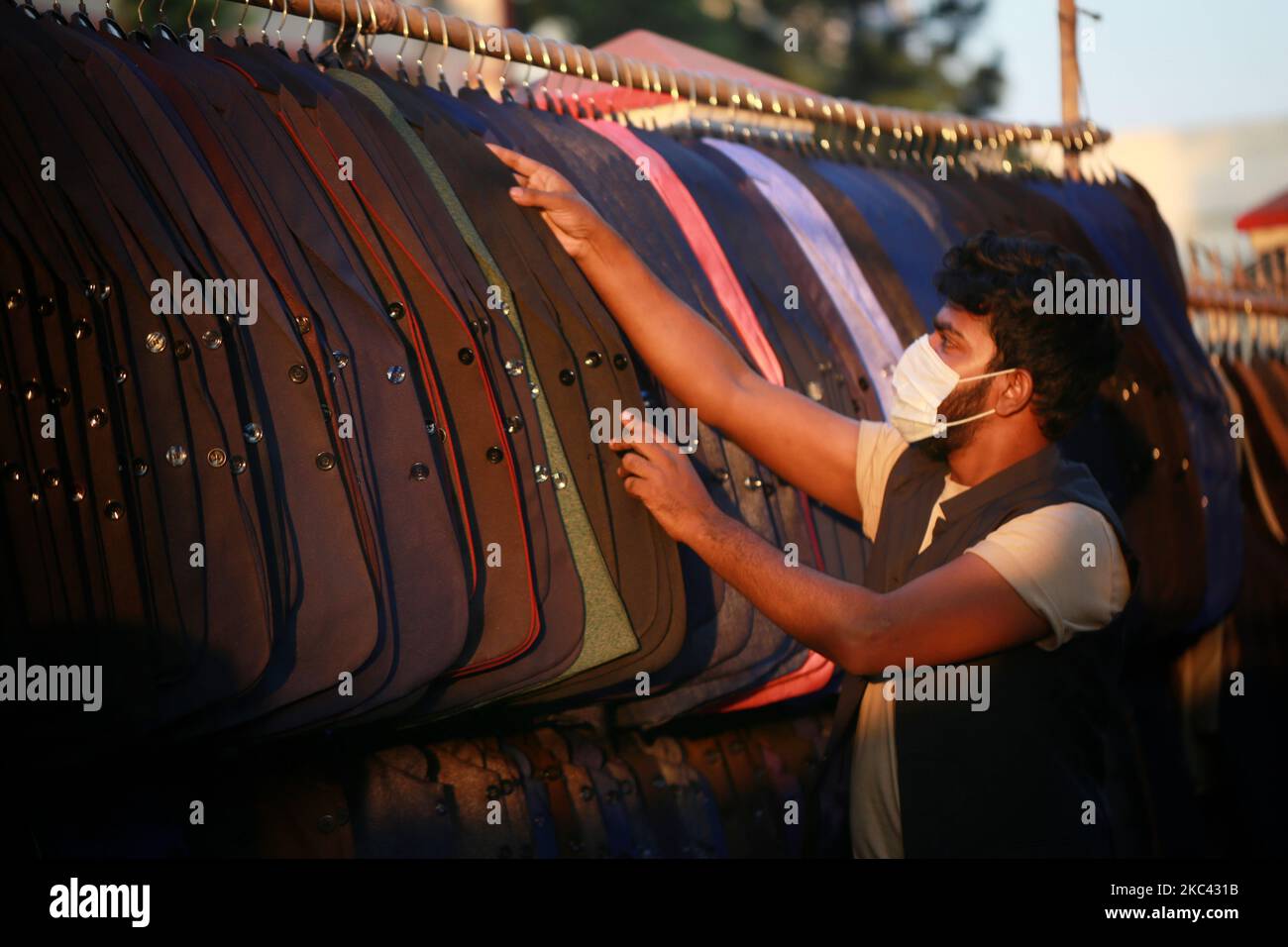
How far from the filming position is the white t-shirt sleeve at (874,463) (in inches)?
89.3

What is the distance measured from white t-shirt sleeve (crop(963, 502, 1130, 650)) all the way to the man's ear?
182mm

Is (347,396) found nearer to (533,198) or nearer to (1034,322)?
(533,198)

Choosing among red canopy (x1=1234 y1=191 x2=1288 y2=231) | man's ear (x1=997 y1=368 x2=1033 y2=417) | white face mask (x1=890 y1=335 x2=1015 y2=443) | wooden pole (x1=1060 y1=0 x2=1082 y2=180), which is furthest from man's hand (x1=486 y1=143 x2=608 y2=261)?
red canopy (x1=1234 y1=191 x2=1288 y2=231)

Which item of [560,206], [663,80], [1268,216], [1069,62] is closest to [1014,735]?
[560,206]

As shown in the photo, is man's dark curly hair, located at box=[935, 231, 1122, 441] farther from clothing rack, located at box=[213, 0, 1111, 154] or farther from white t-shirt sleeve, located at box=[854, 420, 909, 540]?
clothing rack, located at box=[213, 0, 1111, 154]

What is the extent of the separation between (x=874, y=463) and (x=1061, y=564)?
0.40 meters

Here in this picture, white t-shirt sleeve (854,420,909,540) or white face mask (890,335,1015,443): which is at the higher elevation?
white face mask (890,335,1015,443)

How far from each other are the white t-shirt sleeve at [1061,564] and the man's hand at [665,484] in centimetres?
40

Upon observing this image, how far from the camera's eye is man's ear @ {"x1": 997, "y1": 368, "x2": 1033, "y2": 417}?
6.89ft

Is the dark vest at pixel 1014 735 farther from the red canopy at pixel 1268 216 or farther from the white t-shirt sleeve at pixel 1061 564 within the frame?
the red canopy at pixel 1268 216

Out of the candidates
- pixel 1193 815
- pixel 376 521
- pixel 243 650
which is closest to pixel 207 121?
pixel 376 521

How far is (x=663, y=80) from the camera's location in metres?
2.53
